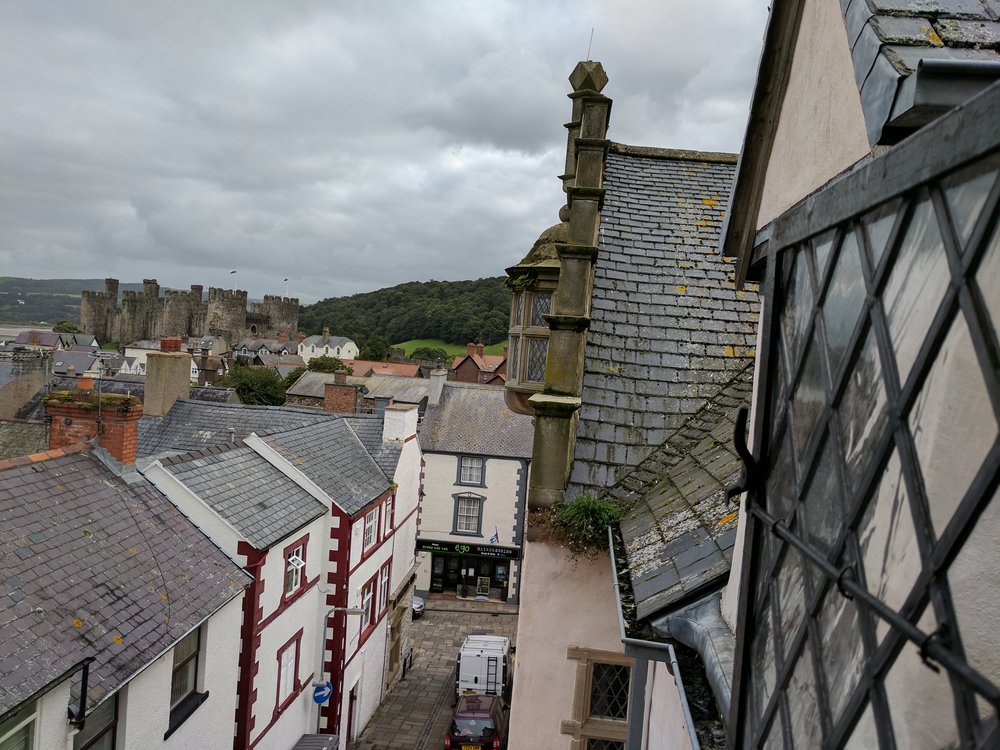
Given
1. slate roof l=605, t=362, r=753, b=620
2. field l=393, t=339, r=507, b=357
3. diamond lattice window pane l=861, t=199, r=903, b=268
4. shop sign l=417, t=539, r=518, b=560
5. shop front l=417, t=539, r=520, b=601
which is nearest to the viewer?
diamond lattice window pane l=861, t=199, r=903, b=268

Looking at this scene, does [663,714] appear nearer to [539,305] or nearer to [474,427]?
[539,305]

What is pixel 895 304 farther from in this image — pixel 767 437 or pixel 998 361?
pixel 767 437

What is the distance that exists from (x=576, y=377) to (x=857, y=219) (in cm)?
484

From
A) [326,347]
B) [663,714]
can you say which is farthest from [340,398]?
[326,347]

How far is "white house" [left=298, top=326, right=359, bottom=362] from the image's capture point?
11012cm

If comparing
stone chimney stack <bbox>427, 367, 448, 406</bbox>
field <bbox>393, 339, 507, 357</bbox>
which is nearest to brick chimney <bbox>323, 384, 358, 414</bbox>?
stone chimney stack <bbox>427, 367, 448, 406</bbox>

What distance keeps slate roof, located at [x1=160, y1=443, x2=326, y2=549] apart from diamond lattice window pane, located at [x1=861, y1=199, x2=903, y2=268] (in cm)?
1249

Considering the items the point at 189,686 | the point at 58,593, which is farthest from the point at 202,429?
the point at 58,593

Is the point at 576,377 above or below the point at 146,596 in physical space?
above

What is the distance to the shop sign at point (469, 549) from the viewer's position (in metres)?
32.4

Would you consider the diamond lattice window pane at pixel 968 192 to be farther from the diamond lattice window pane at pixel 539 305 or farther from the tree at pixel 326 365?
the tree at pixel 326 365

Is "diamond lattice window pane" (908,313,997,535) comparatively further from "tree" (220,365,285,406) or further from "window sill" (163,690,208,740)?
"tree" (220,365,285,406)

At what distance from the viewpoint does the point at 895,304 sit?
1698mm

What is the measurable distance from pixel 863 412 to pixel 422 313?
12470cm
